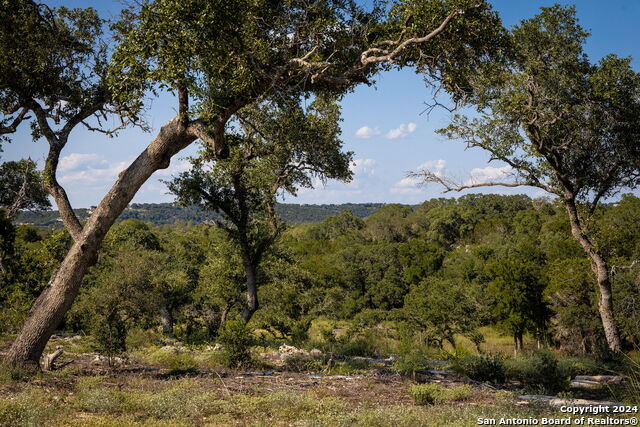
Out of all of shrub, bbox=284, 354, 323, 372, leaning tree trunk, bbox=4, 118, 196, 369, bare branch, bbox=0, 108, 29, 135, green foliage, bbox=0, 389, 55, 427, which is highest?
bare branch, bbox=0, 108, 29, 135

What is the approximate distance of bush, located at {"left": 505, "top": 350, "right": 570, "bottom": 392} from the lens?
32.2 ft

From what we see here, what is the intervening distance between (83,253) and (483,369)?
8.83 m

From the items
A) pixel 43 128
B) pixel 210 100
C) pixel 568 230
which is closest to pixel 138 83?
pixel 210 100

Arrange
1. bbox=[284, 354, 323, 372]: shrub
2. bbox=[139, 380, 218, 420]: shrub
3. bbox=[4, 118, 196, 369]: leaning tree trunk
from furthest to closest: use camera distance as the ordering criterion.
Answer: bbox=[284, 354, 323, 372]: shrub < bbox=[4, 118, 196, 369]: leaning tree trunk < bbox=[139, 380, 218, 420]: shrub

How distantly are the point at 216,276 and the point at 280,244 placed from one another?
3037mm

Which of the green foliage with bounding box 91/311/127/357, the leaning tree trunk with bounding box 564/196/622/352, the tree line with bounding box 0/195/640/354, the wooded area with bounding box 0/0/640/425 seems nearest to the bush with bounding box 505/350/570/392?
the wooded area with bounding box 0/0/640/425

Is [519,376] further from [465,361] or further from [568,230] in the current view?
[568,230]

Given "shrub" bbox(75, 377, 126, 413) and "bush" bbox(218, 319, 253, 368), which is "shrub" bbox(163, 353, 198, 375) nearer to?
"bush" bbox(218, 319, 253, 368)

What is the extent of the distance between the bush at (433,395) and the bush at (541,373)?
9.20 ft

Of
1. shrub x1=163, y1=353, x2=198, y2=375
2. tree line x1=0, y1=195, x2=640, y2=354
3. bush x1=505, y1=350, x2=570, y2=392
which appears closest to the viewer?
bush x1=505, y1=350, x2=570, y2=392

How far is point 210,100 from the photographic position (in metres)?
9.12

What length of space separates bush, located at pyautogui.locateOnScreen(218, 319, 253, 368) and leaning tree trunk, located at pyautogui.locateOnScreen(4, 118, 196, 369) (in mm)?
3419

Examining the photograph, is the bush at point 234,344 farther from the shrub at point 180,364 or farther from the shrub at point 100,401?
the shrub at point 100,401

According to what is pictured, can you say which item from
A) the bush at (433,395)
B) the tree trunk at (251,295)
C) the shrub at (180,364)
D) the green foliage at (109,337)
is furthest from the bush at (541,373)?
the green foliage at (109,337)
